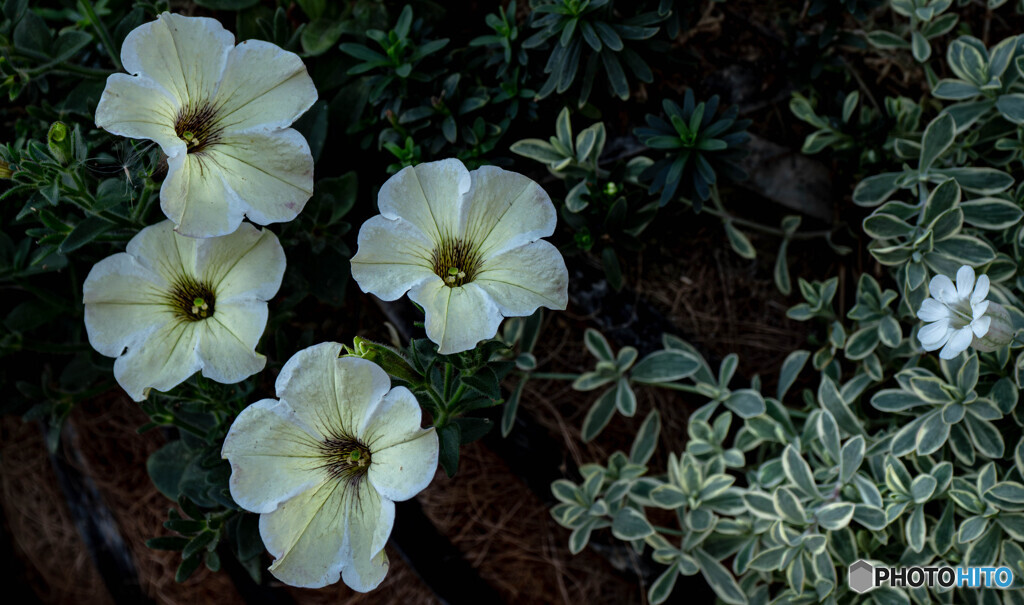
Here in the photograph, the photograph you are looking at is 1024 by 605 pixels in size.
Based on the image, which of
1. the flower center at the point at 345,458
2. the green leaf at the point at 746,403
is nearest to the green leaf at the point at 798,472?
the green leaf at the point at 746,403

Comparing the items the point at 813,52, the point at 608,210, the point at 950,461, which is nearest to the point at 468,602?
the point at 608,210

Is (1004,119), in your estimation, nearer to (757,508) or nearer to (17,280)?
(757,508)

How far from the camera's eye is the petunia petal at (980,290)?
146cm

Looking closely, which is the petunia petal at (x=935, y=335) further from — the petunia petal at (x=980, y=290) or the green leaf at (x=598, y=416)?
the green leaf at (x=598, y=416)

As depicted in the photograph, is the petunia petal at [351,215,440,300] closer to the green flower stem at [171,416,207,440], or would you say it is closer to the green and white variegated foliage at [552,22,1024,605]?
the green flower stem at [171,416,207,440]

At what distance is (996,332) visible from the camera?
1.49 metres

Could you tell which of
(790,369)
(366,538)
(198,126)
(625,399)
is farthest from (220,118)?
(790,369)

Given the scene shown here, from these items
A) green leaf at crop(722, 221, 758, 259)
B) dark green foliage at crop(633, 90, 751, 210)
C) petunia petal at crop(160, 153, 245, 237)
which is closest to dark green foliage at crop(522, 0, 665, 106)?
dark green foliage at crop(633, 90, 751, 210)

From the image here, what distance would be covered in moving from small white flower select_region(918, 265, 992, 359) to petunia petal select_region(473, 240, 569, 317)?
79 cm

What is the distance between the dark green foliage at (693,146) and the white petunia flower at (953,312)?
585mm

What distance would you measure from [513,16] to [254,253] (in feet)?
3.14

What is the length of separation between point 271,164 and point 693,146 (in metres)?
1.06

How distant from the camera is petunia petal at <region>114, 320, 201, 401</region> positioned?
1.48 meters

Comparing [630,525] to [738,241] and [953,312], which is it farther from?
[953,312]
